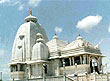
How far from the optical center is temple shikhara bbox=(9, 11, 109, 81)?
39.2m

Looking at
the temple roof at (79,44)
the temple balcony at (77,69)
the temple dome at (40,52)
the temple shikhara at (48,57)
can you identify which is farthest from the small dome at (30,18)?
the temple balcony at (77,69)

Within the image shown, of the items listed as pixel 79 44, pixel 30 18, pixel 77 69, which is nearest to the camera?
pixel 77 69

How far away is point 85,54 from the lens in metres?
38.9

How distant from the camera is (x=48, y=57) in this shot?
145 feet

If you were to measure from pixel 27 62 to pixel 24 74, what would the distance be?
2903mm

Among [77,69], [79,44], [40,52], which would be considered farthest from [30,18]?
[77,69]

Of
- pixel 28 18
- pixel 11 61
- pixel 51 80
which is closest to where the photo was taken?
pixel 51 80

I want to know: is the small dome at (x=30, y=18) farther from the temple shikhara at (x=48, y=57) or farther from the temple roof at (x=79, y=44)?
the temple roof at (x=79, y=44)

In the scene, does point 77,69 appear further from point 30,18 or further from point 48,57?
point 30,18

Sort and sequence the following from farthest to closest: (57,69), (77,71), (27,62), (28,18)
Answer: (28,18) → (27,62) → (57,69) → (77,71)

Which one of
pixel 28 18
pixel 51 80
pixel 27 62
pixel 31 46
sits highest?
pixel 28 18

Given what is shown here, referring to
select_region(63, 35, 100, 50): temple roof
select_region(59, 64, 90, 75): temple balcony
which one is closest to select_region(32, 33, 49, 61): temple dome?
select_region(63, 35, 100, 50): temple roof

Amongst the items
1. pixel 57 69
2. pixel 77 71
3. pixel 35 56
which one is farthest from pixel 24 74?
pixel 77 71

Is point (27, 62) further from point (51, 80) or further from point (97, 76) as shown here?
point (97, 76)
